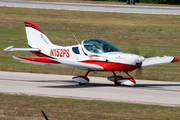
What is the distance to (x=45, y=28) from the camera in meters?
39.7

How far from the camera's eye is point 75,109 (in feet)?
35.6

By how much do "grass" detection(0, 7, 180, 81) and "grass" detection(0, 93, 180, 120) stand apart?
318 inches

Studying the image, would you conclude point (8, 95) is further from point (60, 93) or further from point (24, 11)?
point (24, 11)

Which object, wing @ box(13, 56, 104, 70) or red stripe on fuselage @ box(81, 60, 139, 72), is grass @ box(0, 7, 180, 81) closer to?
red stripe on fuselage @ box(81, 60, 139, 72)

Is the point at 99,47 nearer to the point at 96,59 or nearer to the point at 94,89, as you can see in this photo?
the point at 96,59

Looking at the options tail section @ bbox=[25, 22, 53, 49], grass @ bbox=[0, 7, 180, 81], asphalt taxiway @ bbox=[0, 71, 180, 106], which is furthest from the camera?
grass @ bbox=[0, 7, 180, 81]

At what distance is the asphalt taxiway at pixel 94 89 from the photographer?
12852 millimetres

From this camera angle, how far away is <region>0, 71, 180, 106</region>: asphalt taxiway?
12852 millimetres

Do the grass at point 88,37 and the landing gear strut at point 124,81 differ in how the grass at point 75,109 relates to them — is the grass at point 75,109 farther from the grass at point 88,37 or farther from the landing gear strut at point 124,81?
the landing gear strut at point 124,81

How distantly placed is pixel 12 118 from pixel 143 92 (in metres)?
6.51

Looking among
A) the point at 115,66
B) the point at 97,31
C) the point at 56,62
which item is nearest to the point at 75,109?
the point at 56,62

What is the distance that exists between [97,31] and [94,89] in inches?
936

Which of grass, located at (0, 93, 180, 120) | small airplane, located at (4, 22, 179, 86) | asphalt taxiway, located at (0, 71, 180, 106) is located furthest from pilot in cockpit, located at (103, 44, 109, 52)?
grass, located at (0, 93, 180, 120)

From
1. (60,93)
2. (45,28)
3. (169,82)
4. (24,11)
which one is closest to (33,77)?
(60,93)
